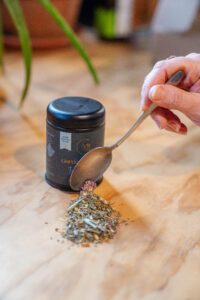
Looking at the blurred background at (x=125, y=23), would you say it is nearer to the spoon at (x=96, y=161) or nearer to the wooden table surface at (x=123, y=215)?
the wooden table surface at (x=123, y=215)

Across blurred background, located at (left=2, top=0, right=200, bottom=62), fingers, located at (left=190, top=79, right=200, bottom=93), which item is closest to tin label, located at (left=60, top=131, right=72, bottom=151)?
fingers, located at (left=190, top=79, right=200, bottom=93)

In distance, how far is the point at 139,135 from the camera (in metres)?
0.89

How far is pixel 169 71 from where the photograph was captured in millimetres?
636

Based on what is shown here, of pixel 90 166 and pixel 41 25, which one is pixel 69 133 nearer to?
pixel 90 166

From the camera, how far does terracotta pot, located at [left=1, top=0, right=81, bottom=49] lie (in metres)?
1.35

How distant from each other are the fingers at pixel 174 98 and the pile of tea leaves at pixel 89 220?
7.3 inches

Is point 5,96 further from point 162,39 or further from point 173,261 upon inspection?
point 173,261

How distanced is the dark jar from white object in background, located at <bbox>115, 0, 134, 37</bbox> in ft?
3.04

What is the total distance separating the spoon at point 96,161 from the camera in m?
0.62

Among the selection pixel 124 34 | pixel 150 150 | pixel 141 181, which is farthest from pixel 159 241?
pixel 124 34

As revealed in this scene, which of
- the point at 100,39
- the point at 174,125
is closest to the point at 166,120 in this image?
the point at 174,125

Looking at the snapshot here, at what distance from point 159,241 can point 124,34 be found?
118 cm

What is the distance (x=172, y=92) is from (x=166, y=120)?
0.08m

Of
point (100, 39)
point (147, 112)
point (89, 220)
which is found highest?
point (147, 112)
